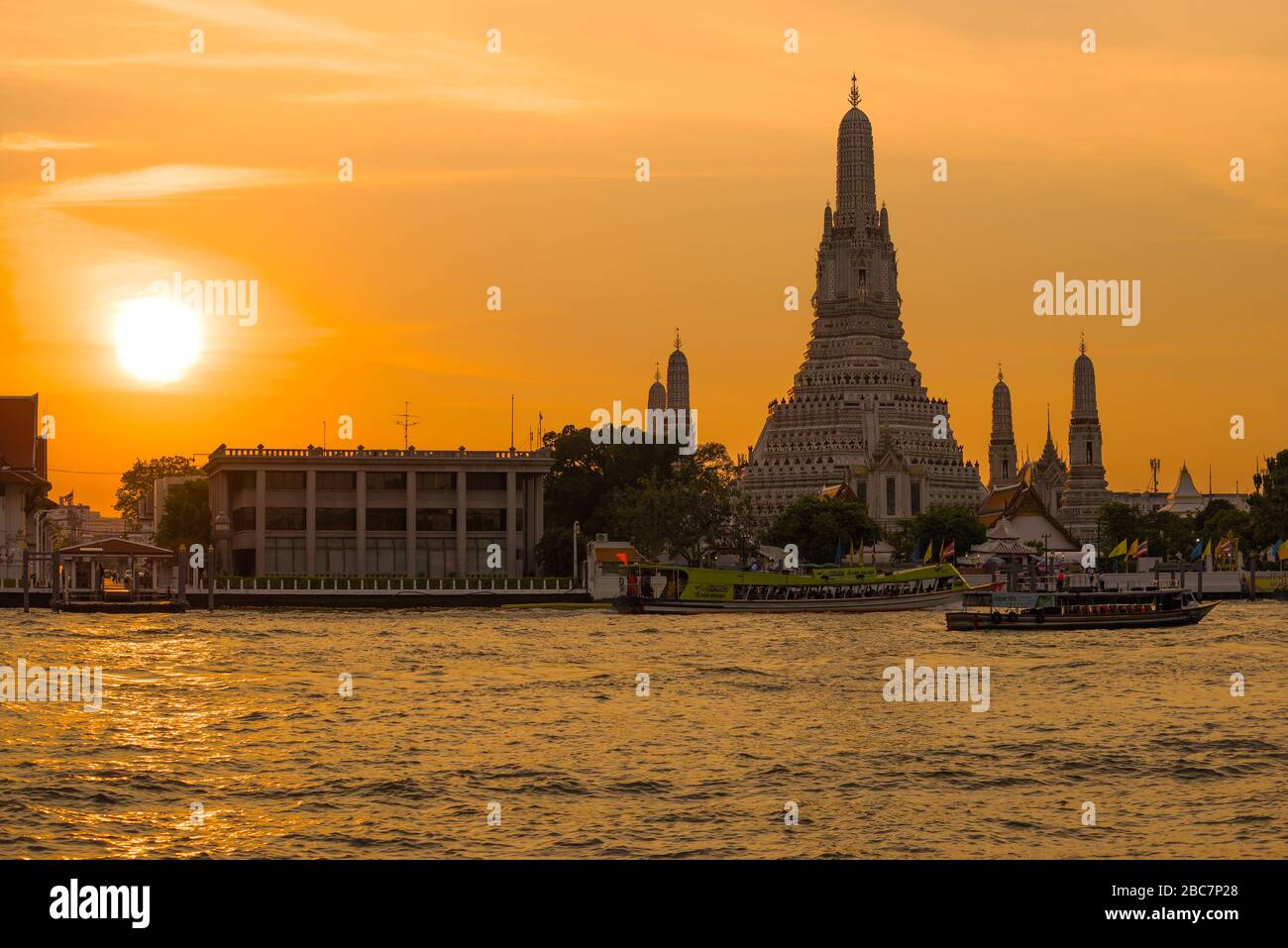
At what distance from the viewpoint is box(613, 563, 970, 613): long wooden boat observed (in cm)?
10325

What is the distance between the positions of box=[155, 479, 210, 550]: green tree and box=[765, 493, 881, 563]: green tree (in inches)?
2002

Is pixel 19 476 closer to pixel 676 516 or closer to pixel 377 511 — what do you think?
pixel 377 511

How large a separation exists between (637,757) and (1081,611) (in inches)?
2241

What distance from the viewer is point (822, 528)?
151500mm

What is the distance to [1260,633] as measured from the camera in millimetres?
79688

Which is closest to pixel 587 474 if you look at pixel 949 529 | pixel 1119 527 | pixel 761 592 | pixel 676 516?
pixel 676 516

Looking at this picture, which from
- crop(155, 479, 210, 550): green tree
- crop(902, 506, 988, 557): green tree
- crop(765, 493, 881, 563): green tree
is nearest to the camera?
crop(155, 479, 210, 550): green tree

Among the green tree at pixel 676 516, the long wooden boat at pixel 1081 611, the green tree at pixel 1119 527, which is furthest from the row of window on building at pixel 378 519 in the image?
the green tree at pixel 1119 527

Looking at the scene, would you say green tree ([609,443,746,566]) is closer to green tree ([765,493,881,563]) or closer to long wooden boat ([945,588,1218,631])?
green tree ([765,493,881,563])

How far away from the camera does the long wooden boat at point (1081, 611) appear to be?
8400 centimetres

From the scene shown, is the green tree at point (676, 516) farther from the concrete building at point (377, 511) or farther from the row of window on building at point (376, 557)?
the row of window on building at point (376, 557)

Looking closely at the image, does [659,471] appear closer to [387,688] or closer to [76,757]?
[387,688]

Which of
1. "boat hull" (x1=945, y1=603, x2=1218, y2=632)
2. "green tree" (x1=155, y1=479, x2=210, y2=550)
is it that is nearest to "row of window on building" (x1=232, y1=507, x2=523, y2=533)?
"green tree" (x1=155, y1=479, x2=210, y2=550)
